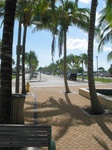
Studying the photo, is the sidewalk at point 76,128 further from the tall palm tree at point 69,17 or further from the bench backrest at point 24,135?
the tall palm tree at point 69,17

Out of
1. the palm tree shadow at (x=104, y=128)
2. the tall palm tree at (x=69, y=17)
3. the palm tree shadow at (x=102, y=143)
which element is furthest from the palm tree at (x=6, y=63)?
the tall palm tree at (x=69, y=17)

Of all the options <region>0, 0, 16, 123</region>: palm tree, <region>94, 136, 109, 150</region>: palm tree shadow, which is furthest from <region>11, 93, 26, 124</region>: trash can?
<region>94, 136, 109, 150</region>: palm tree shadow

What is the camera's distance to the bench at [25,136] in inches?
223

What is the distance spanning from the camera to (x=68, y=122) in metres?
11.1

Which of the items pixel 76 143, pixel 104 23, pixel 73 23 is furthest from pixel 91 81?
pixel 73 23

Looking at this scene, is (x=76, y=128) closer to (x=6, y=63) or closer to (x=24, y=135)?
(x=6, y=63)

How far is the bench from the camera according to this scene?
18.6 ft

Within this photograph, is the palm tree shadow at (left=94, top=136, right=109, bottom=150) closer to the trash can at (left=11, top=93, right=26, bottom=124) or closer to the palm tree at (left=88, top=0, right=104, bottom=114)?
the trash can at (left=11, top=93, right=26, bottom=124)

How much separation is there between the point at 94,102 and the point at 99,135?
15.5ft

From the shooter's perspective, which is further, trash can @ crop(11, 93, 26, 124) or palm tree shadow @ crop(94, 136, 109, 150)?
trash can @ crop(11, 93, 26, 124)

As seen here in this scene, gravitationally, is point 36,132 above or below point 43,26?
below

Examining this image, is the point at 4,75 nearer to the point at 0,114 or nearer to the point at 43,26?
the point at 0,114

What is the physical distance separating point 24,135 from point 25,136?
0.10 ft

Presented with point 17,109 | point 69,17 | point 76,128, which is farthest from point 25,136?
point 69,17
